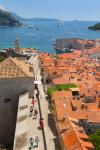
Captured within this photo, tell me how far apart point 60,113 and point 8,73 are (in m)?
6.29

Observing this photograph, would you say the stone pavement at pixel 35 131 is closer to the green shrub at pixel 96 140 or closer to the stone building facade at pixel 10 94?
the stone building facade at pixel 10 94

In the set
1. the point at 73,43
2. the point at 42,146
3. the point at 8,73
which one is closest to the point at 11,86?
the point at 8,73

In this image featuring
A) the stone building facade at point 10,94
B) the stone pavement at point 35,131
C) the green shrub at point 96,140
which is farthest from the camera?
the stone building facade at point 10,94

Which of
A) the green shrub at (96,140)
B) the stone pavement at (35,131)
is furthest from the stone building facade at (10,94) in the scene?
the green shrub at (96,140)

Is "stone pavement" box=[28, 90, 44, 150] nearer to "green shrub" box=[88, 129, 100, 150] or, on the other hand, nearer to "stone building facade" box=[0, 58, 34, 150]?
"stone building facade" box=[0, 58, 34, 150]

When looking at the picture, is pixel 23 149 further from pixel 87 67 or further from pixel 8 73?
pixel 87 67

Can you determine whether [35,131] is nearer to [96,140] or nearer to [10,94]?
[10,94]

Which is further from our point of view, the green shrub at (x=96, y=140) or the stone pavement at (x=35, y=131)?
the green shrub at (x=96, y=140)

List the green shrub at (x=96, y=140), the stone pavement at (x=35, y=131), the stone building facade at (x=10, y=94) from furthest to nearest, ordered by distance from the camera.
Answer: the stone building facade at (x=10, y=94) → the green shrub at (x=96, y=140) → the stone pavement at (x=35, y=131)

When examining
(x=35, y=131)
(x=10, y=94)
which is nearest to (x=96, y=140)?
(x=35, y=131)

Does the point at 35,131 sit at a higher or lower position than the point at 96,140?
higher

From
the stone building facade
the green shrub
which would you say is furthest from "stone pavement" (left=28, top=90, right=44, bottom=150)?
the green shrub

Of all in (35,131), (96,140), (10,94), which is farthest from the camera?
(10,94)

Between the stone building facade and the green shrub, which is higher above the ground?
the stone building facade
